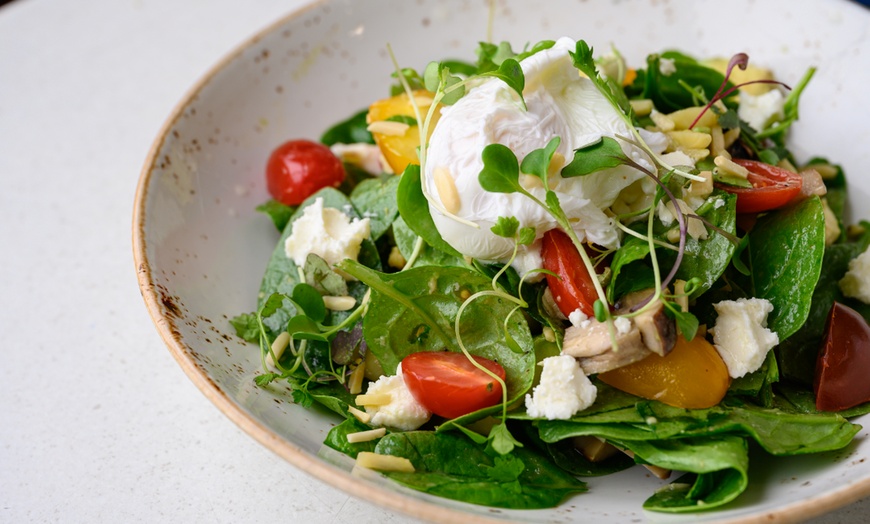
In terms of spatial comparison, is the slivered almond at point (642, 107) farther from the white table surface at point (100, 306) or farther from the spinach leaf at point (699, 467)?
the white table surface at point (100, 306)

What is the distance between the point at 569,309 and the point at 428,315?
39 cm

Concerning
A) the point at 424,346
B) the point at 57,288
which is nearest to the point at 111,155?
the point at 57,288

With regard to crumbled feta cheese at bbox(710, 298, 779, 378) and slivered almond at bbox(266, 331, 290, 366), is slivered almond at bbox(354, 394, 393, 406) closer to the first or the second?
slivered almond at bbox(266, 331, 290, 366)

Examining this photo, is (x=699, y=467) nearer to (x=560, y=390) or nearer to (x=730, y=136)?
(x=560, y=390)

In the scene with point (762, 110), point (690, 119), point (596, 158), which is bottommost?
point (762, 110)

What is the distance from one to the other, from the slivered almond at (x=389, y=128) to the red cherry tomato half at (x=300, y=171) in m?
0.30

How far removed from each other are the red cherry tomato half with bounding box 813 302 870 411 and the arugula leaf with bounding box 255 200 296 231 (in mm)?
1735

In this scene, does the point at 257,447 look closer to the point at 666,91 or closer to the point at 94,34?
the point at 666,91

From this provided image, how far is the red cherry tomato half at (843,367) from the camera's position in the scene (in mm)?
1953

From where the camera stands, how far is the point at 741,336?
1.89m

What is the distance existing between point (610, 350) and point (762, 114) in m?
1.31

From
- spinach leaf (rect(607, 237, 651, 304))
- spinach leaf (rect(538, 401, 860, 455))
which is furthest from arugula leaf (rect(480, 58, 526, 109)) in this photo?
spinach leaf (rect(538, 401, 860, 455))

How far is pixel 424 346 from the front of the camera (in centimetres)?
209

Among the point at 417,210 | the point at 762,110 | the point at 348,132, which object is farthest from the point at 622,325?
the point at 348,132
